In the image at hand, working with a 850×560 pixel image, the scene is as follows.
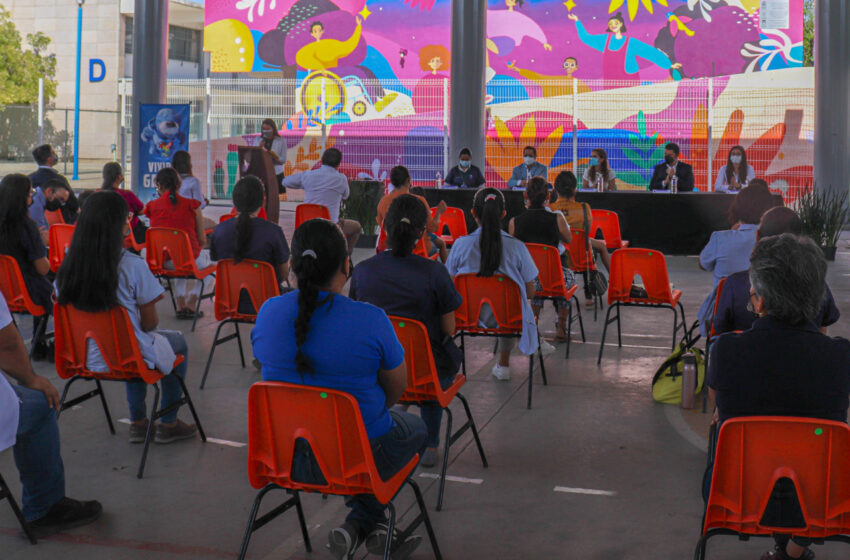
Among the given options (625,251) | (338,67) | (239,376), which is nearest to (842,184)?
(625,251)

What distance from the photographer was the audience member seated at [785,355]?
2883 millimetres

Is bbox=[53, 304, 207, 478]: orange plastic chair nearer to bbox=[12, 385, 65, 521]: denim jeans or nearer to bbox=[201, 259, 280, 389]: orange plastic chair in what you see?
bbox=[12, 385, 65, 521]: denim jeans

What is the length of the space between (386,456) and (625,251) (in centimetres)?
372

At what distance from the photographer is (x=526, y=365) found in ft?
22.5

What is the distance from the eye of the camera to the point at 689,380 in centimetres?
574

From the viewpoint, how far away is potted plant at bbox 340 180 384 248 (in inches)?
545

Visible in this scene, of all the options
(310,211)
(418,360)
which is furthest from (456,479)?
(310,211)

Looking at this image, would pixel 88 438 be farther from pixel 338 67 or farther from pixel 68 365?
pixel 338 67

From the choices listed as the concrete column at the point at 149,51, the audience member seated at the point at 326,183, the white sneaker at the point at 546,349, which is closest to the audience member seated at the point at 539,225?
the white sneaker at the point at 546,349

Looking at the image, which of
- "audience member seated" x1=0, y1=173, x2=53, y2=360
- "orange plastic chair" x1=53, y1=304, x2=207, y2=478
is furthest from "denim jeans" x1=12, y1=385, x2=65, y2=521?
"audience member seated" x1=0, y1=173, x2=53, y2=360

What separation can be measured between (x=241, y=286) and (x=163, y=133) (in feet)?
29.2

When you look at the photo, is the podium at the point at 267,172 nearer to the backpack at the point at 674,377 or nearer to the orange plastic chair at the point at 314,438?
the backpack at the point at 674,377

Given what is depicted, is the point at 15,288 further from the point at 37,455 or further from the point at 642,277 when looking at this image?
the point at 642,277

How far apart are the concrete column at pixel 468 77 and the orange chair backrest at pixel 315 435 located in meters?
13.7
